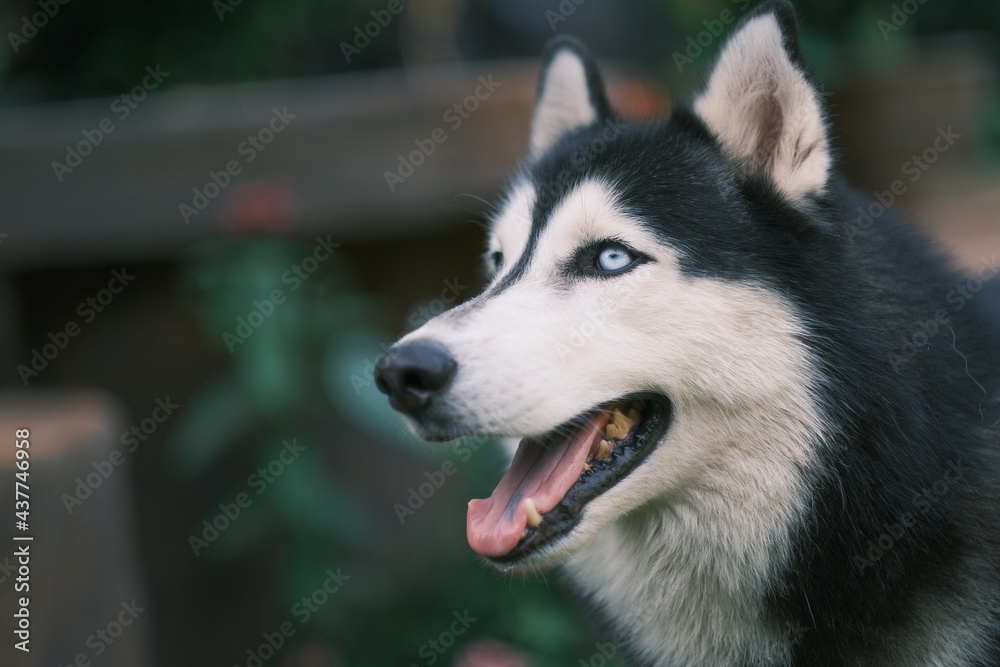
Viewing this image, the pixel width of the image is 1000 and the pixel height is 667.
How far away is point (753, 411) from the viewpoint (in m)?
2.28

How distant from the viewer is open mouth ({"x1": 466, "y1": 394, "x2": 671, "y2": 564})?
2215mm

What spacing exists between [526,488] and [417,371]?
0.49 m

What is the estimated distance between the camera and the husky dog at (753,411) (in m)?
2.22

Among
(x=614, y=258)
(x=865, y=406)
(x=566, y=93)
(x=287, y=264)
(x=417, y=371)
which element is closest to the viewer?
(x=417, y=371)

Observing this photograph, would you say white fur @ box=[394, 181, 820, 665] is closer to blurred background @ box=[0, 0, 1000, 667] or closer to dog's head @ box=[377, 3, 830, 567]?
dog's head @ box=[377, 3, 830, 567]

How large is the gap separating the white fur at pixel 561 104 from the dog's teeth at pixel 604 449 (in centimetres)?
130

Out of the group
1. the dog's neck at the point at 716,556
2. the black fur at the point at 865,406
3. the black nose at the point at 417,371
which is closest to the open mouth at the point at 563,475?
the dog's neck at the point at 716,556

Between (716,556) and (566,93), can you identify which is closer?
(716,556)

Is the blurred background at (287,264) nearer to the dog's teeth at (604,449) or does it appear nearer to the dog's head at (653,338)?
the dog's head at (653,338)

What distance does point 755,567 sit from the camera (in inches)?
91.5

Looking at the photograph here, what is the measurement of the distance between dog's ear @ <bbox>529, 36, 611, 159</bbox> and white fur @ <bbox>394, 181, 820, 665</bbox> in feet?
3.11

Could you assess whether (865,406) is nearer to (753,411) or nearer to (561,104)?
(753,411)

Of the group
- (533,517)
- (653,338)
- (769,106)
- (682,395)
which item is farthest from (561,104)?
(533,517)

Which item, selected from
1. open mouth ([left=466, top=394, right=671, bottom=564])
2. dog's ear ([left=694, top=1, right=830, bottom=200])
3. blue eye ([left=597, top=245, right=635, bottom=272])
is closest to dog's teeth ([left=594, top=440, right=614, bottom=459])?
open mouth ([left=466, top=394, right=671, bottom=564])
